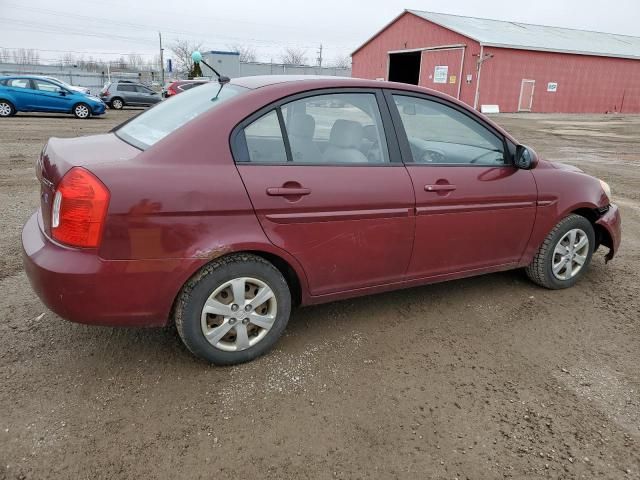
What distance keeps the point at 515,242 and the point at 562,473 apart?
1.96 m

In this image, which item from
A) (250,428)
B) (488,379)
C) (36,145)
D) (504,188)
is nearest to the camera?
(250,428)

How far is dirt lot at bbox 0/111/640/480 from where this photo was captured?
226 cm

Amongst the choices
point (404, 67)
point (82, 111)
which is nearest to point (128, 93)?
point (82, 111)

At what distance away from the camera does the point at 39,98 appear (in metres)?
17.5

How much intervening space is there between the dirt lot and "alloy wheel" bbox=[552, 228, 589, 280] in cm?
26

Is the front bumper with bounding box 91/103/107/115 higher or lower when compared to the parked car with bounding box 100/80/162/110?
lower

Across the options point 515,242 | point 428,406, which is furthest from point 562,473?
point 515,242

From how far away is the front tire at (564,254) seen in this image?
4.05 metres

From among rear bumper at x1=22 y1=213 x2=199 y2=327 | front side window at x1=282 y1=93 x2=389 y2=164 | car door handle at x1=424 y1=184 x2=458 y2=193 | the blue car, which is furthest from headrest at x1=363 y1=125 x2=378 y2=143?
the blue car

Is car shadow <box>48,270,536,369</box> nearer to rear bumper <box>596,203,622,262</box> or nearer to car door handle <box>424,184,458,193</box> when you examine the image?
rear bumper <box>596,203,622,262</box>

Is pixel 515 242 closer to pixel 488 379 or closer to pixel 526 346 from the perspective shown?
pixel 526 346

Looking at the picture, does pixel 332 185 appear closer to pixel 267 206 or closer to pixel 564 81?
pixel 267 206

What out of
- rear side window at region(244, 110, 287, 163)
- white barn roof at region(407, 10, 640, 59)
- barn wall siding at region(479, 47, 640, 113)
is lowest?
rear side window at region(244, 110, 287, 163)

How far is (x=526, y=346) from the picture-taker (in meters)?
3.31
